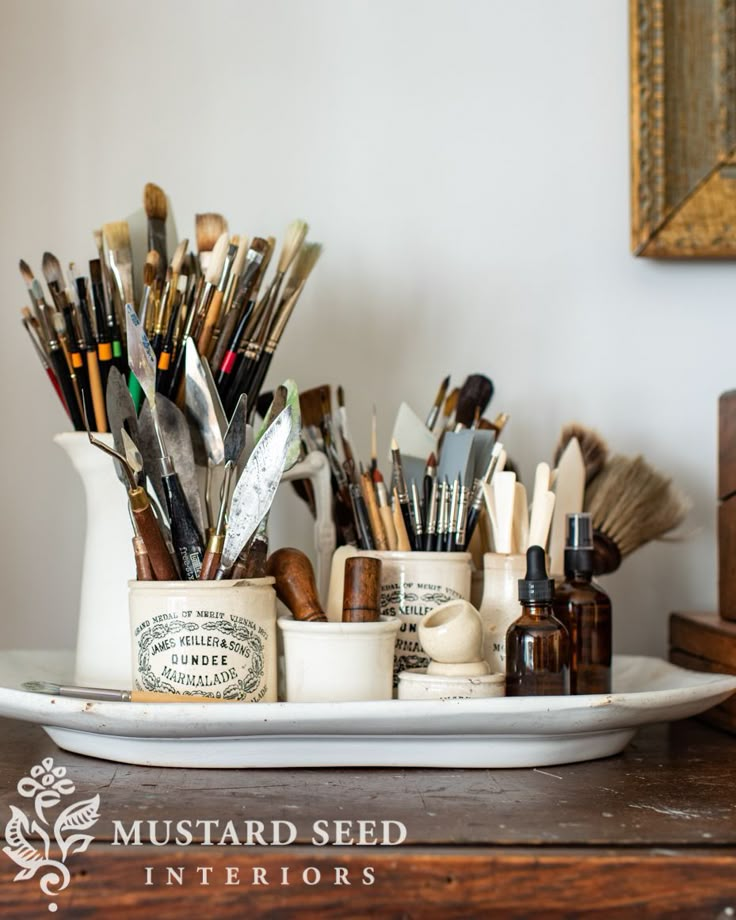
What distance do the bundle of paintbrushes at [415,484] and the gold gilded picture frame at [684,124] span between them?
1.00 feet

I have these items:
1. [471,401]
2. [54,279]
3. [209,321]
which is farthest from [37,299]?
[471,401]

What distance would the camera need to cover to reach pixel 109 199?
92 centimetres

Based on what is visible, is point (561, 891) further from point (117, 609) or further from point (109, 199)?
point (109, 199)

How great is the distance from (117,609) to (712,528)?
0.58 meters

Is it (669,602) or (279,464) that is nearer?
(279,464)

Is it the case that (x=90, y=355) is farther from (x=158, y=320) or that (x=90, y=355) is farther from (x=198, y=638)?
(x=198, y=638)

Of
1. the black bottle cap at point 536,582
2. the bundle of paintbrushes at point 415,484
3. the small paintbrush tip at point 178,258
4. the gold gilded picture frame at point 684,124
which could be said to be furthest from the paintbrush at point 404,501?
the gold gilded picture frame at point 684,124

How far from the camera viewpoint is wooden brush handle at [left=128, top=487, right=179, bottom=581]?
2.02 ft

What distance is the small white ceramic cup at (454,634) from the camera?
0.62 m

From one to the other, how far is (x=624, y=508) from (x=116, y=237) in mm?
462

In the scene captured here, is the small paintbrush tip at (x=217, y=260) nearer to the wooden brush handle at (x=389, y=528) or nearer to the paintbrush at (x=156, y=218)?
the paintbrush at (x=156, y=218)

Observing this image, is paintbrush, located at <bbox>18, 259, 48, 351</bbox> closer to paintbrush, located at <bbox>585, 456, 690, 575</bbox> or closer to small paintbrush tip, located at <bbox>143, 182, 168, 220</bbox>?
small paintbrush tip, located at <bbox>143, 182, 168, 220</bbox>

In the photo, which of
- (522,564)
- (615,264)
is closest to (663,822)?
(522,564)

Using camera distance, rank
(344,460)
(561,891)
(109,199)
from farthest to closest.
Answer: (109,199)
(344,460)
(561,891)
